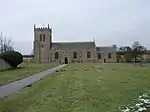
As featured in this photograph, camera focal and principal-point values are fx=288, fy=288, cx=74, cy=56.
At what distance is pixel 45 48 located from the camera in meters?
116

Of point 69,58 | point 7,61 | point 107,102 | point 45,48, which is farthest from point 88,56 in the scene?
point 107,102

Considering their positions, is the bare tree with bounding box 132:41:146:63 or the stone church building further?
the stone church building

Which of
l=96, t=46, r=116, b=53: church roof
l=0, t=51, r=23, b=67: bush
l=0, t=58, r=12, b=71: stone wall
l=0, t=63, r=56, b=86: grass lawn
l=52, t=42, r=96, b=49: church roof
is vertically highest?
l=52, t=42, r=96, b=49: church roof

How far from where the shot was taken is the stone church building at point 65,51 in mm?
113375

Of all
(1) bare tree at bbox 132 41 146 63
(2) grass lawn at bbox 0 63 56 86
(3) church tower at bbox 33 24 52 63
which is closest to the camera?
(2) grass lawn at bbox 0 63 56 86

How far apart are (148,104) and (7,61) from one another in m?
39.6

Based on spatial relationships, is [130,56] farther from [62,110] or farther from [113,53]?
[62,110]

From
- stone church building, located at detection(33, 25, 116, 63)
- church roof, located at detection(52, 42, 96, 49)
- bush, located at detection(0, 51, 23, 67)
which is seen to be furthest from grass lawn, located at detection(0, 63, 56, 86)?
church roof, located at detection(52, 42, 96, 49)

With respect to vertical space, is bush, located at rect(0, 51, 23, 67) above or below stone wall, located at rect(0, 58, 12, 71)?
above

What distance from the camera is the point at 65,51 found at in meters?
120

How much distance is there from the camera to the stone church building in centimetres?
11338

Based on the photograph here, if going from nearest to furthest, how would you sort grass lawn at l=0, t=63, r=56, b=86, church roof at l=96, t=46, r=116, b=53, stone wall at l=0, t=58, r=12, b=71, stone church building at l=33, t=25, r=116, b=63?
grass lawn at l=0, t=63, r=56, b=86 < stone wall at l=0, t=58, r=12, b=71 < stone church building at l=33, t=25, r=116, b=63 < church roof at l=96, t=46, r=116, b=53

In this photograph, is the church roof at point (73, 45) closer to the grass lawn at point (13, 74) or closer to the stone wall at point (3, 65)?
the stone wall at point (3, 65)

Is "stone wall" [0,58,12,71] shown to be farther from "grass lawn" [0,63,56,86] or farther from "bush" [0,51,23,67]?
"grass lawn" [0,63,56,86]
